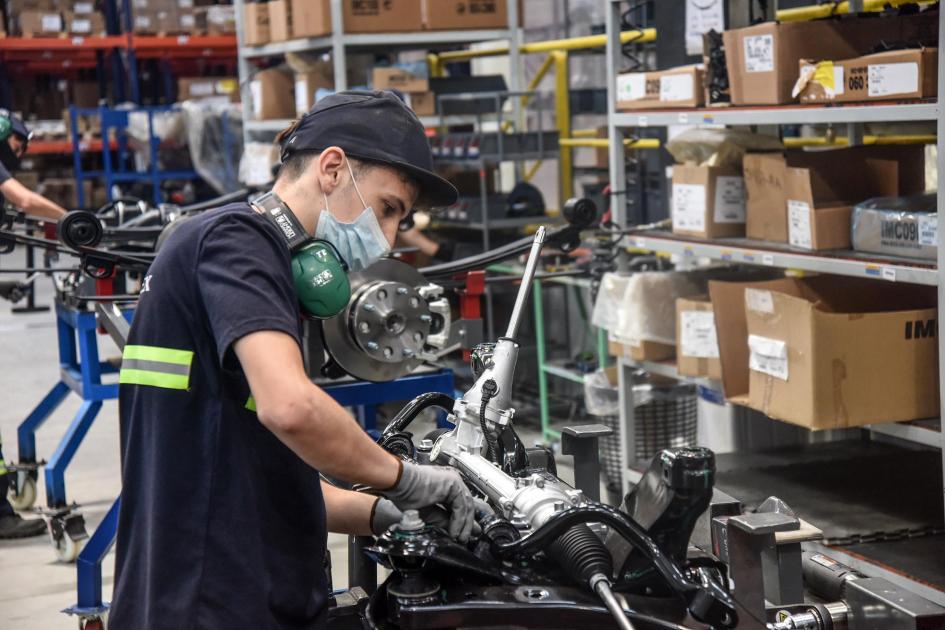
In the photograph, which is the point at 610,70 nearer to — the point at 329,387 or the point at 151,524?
the point at 329,387

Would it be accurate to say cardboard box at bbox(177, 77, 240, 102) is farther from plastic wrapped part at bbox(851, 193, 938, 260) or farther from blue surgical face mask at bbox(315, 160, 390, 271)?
blue surgical face mask at bbox(315, 160, 390, 271)

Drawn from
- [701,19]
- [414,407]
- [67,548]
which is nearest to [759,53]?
[701,19]

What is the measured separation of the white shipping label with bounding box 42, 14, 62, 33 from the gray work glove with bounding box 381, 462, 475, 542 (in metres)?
12.5

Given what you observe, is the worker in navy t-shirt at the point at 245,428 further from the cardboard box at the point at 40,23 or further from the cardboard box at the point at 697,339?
the cardboard box at the point at 40,23

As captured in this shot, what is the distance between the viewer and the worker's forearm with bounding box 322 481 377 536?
194 centimetres

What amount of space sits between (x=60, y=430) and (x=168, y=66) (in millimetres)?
8334

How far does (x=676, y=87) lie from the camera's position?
397 centimetres

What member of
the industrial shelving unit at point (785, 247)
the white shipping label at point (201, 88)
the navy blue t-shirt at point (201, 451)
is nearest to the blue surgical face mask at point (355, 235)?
the navy blue t-shirt at point (201, 451)

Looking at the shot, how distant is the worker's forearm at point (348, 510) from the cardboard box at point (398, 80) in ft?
14.3

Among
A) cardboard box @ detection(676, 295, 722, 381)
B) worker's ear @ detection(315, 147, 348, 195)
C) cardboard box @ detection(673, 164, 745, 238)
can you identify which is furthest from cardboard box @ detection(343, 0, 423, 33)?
worker's ear @ detection(315, 147, 348, 195)

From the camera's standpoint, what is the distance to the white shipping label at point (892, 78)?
304 cm

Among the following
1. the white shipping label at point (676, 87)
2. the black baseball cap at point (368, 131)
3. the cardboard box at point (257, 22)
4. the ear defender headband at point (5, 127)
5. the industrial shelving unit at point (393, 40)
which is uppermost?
the cardboard box at point (257, 22)

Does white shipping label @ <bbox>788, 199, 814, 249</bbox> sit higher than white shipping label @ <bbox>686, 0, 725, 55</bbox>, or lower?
lower

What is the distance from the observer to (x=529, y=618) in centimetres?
161
